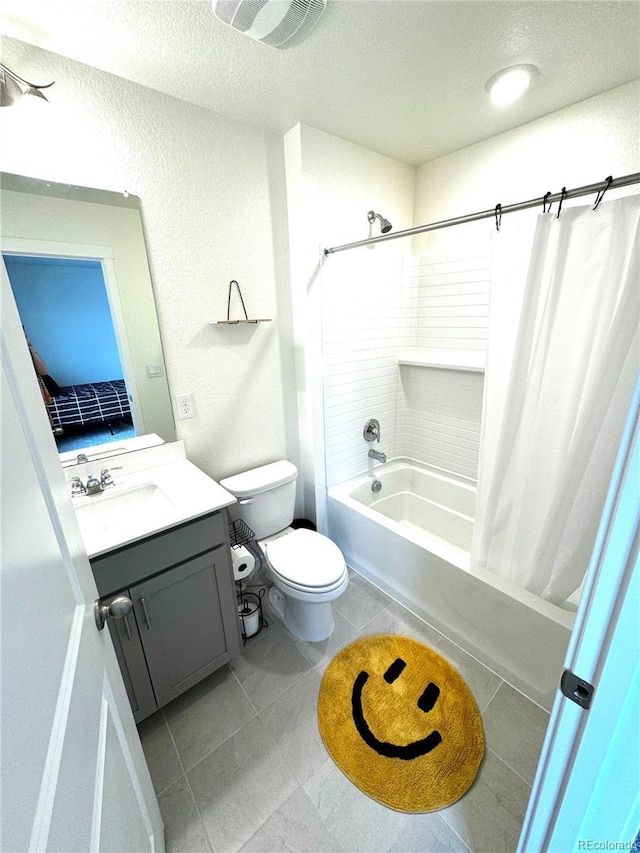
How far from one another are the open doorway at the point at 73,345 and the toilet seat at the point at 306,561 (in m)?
0.93

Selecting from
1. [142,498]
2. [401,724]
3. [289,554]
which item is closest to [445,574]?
[401,724]

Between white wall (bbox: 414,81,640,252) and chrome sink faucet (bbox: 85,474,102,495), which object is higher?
white wall (bbox: 414,81,640,252)

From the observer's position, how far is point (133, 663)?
121 centimetres

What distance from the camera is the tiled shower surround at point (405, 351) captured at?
82.2 inches

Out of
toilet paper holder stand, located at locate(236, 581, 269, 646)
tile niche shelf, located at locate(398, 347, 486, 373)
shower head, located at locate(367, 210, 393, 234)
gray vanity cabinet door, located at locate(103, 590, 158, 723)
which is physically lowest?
toilet paper holder stand, located at locate(236, 581, 269, 646)

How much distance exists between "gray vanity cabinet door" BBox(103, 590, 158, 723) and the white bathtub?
4.05ft

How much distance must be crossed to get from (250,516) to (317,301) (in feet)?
4.00

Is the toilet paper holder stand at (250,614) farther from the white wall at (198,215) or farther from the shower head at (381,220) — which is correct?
the shower head at (381,220)

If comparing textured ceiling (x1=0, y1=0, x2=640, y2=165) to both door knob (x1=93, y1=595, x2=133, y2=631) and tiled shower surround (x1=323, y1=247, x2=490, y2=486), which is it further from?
door knob (x1=93, y1=595, x2=133, y2=631)

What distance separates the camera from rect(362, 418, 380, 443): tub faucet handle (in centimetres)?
239

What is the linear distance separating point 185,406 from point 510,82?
196 centimetres

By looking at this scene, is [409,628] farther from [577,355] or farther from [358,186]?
[358,186]

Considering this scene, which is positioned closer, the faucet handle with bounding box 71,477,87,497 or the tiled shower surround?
the faucet handle with bounding box 71,477,87,497

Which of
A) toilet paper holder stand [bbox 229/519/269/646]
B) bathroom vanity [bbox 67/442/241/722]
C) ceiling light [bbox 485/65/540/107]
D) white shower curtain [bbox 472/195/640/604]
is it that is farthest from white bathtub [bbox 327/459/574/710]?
ceiling light [bbox 485/65/540/107]
